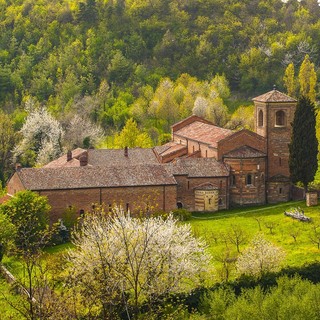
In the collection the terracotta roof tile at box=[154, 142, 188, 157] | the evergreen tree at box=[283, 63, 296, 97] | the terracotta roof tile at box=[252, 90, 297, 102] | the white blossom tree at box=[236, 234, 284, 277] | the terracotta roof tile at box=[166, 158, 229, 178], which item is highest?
the evergreen tree at box=[283, 63, 296, 97]

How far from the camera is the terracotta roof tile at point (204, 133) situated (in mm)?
68750

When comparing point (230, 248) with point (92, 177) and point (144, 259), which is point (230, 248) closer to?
point (144, 259)

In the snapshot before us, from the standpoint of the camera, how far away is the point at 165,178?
63.2 meters

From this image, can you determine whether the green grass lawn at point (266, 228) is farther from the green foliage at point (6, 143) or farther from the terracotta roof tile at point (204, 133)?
the green foliage at point (6, 143)

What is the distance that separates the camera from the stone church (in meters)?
61.0

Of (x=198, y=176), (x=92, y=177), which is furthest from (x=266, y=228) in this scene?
(x=92, y=177)

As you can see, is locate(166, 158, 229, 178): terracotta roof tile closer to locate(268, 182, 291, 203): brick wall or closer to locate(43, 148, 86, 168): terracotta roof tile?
locate(268, 182, 291, 203): brick wall

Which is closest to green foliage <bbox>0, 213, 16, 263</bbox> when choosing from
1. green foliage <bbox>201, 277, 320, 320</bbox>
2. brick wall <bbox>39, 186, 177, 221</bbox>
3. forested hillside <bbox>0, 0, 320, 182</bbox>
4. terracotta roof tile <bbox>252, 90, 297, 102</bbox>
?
brick wall <bbox>39, 186, 177, 221</bbox>

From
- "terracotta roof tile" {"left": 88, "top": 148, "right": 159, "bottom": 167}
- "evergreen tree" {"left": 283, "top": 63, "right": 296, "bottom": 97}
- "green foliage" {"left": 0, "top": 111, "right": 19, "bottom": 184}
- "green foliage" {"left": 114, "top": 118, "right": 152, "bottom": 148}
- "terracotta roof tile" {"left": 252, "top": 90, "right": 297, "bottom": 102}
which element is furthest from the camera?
"evergreen tree" {"left": 283, "top": 63, "right": 296, "bottom": 97}

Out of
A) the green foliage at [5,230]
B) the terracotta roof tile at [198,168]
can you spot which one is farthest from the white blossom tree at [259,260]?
the terracotta roof tile at [198,168]

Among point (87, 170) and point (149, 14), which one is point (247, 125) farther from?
point (149, 14)

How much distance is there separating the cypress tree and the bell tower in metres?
3.01

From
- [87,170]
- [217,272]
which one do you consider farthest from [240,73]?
[217,272]

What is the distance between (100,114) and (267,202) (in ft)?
155
